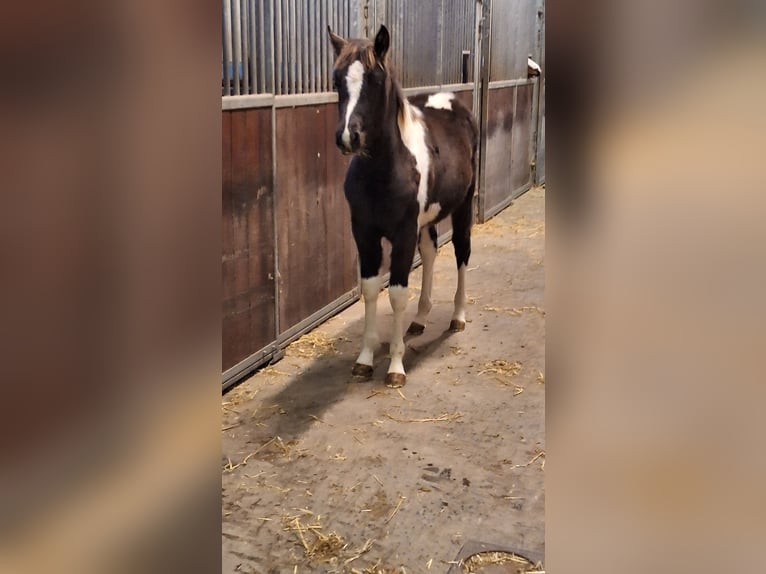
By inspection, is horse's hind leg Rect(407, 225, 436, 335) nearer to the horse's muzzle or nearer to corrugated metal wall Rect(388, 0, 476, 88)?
the horse's muzzle

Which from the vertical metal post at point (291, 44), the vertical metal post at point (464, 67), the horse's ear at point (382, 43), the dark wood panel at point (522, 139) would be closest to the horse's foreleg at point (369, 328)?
the horse's ear at point (382, 43)

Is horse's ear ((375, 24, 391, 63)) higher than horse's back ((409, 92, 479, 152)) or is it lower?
higher

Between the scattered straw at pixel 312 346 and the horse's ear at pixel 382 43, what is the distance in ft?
4.40

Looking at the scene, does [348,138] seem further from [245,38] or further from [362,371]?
Result: [362,371]

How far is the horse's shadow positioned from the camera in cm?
266

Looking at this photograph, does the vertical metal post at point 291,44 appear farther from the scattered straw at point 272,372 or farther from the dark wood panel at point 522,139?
the dark wood panel at point 522,139

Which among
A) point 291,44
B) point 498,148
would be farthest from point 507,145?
point 291,44

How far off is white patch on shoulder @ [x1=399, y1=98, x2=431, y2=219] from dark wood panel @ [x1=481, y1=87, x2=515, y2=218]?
353cm

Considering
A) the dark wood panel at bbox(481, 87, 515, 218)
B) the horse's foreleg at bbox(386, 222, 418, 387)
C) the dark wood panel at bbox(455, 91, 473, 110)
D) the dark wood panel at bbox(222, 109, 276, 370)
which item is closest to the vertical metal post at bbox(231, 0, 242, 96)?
the dark wood panel at bbox(222, 109, 276, 370)

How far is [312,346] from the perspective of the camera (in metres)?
3.42

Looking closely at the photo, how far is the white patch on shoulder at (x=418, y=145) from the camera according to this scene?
305cm

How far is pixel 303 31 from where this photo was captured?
3.39m
